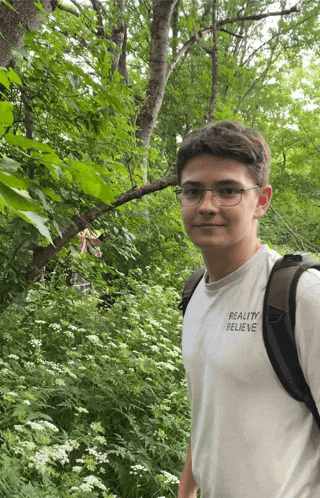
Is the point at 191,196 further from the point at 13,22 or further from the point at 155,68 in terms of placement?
the point at 155,68

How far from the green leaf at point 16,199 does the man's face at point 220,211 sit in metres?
0.72

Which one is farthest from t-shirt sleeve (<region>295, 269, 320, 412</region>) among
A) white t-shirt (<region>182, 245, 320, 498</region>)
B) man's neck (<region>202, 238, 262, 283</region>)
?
man's neck (<region>202, 238, 262, 283</region>)

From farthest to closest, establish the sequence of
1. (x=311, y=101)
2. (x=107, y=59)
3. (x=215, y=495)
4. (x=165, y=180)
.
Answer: (x=311, y=101), (x=165, y=180), (x=107, y=59), (x=215, y=495)

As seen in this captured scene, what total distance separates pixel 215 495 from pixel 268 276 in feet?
2.32

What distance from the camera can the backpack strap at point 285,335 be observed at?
1232mm

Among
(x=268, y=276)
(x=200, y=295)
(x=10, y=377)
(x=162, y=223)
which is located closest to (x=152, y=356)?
(x=10, y=377)

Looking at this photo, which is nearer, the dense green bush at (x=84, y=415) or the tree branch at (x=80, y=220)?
the dense green bush at (x=84, y=415)

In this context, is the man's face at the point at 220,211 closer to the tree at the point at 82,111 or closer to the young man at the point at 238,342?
the young man at the point at 238,342

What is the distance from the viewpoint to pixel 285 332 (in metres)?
1.24

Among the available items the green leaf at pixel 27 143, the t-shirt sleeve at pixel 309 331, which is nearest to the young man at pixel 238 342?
A: the t-shirt sleeve at pixel 309 331

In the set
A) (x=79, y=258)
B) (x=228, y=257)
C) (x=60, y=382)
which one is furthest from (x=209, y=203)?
(x=79, y=258)

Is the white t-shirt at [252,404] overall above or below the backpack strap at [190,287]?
below

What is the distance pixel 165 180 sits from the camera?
4773mm

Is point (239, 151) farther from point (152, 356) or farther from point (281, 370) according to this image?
point (152, 356)
